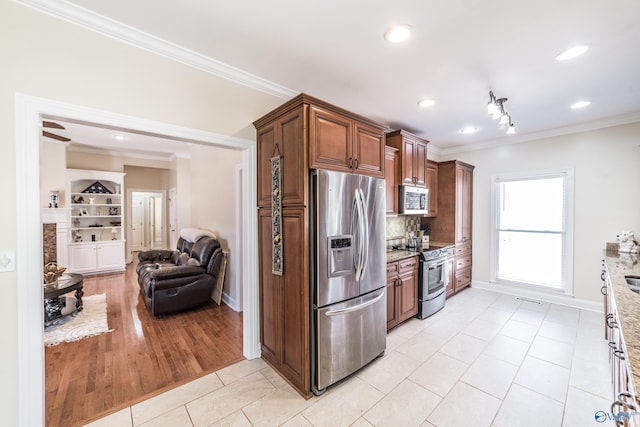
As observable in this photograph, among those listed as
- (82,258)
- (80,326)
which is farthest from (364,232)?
(82,258)

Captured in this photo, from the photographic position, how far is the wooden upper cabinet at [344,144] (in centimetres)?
210

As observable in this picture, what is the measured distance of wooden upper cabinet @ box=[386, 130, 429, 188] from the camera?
146 inches

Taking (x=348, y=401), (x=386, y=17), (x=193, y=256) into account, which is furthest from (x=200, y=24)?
(x=193, y=256)

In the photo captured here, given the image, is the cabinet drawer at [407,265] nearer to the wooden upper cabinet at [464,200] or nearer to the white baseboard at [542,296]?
the wooden upper cabinet at [464,200]

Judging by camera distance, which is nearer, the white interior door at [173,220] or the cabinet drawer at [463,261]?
the cabinet drawer at [463,261]

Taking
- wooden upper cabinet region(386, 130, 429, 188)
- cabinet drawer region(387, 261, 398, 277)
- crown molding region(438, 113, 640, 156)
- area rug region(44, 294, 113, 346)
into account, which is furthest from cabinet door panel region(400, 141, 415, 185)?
area rug region(44, 294, 113, 346)

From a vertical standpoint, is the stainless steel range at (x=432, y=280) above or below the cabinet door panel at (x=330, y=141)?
below

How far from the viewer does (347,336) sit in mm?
2266

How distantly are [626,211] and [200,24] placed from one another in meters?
5.61

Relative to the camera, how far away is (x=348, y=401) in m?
2.06

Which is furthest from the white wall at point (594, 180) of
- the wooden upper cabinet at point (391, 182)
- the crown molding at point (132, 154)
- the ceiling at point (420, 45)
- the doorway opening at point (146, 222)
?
the doorway opening at point (146, 222)

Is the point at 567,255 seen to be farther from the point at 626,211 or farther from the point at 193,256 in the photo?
the point at 193,256

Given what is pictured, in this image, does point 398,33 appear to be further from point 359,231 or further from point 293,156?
point 359,231

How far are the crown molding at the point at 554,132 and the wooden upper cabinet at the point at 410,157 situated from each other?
1637 mm
